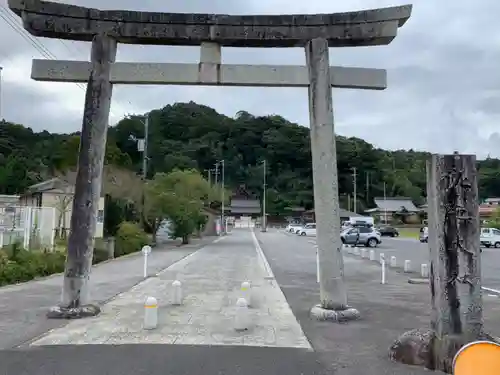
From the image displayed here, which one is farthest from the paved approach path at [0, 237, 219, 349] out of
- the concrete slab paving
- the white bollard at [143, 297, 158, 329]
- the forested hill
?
the forested hill

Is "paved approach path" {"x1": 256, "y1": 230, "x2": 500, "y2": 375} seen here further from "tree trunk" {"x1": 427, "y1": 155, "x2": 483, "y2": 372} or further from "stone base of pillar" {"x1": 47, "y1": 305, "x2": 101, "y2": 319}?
"stone base of pillar" {"x1": 47, "y1": 305, "x2": 101, "y2": 319}

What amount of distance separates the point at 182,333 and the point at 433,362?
3.97 meters

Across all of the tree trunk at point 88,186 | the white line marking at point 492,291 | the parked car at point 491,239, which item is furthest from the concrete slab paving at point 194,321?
the parked car at point 491,239

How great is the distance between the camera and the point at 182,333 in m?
8.01

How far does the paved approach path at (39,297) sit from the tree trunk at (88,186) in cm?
59

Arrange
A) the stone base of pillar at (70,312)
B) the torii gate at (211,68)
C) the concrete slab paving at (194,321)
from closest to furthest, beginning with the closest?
the concrete slab paving at (194,321) → the stone base of pillar at (70,312) → the torii gate at (211,68)

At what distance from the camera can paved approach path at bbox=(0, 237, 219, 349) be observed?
8.23 meters

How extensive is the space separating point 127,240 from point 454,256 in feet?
78.6

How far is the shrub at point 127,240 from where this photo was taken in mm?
26586

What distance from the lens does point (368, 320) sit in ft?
30.9

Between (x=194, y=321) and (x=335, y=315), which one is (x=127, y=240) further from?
(x=335, y=315)

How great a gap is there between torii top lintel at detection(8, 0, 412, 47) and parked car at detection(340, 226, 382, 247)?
99.3ft

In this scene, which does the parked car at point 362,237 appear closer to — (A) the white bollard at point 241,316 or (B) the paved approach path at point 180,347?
(B) the paved approach path at point 180,347

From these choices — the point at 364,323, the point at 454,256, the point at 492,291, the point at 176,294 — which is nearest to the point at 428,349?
the point at 454,256
